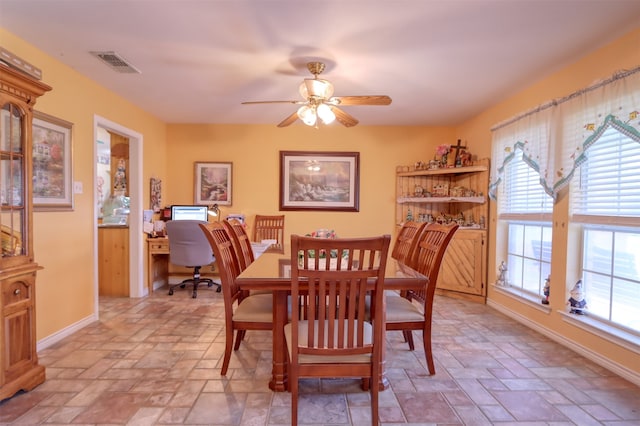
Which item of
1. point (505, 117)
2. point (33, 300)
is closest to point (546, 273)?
point (505, 117)

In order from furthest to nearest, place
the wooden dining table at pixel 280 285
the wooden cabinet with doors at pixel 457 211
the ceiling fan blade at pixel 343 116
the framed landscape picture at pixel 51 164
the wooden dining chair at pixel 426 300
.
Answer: the wooden cabinet with doors at pixel 457 211 < the ceiling fan blade at pixel 343 116 < the framed landscape picture at pixel 51 164 < the wooden dining chair at pixel 426 300 < the wooden dining table at pixel 280 285

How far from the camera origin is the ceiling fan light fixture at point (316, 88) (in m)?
2.46

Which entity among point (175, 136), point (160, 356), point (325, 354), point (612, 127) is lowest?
point (160, 356)

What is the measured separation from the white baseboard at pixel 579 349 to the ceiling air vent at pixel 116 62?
427cm

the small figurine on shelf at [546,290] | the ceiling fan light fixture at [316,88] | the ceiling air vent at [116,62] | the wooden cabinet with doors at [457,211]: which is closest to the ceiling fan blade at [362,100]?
the ceiling fan light fixture at [316,88]

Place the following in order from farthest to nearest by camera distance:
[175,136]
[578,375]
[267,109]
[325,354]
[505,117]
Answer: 1. [175,136]
2. [267,109]
3. [505,117]
4. [578,375]
5. [325,354]

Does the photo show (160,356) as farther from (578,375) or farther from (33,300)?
(578,375)

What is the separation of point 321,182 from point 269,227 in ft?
3.27

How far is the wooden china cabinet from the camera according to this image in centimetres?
174

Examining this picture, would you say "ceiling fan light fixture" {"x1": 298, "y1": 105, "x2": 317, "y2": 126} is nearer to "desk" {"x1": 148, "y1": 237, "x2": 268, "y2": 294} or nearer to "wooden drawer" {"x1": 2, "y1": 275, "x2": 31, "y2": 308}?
"desk" {"x1": 148, "y1": 237, "x2": 268, "y2": 294}

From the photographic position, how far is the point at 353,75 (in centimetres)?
285

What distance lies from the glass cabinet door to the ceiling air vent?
93 cm

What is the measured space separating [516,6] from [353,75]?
1305 mm

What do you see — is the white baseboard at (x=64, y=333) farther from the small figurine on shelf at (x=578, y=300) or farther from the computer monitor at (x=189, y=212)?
the small figurine on shelf at (x=578, y=300)
